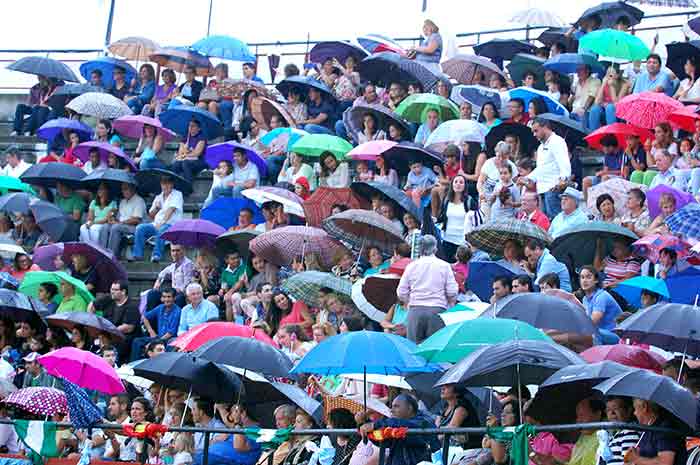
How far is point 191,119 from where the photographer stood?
2583 centimetres

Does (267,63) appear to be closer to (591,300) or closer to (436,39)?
(436,39)

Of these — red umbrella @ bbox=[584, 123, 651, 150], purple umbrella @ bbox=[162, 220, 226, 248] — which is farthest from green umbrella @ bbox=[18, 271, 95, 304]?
red umbrella @ bbox=[584, 123, 651, 150]

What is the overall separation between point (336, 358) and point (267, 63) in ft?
56.5

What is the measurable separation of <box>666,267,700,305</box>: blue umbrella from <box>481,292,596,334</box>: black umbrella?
2.50 m

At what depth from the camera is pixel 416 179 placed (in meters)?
22.0

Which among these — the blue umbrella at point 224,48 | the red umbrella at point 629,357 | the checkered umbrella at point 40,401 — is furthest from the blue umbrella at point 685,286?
the blue umbrella at point 224,48

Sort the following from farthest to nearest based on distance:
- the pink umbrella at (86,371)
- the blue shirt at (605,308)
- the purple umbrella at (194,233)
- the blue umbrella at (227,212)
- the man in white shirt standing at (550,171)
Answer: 1. the blue umbrella at (227,212)
2. the purple umbrella at (194,233)
3. the man in white shirt standing at (550,171)
4. the pink umbrella at (86,371)
5. the blue shirt at (605,308)

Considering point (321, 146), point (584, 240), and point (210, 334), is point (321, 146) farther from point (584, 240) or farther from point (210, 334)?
point (210, 334)

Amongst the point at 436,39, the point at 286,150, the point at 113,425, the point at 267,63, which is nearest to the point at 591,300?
the point at 113,425

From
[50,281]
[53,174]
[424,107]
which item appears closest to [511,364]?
[50,281]

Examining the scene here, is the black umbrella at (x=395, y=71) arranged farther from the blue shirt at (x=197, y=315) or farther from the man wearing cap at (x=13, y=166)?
the blue shirt at (x=197, y=315)

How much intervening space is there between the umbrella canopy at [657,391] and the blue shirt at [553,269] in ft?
18.7

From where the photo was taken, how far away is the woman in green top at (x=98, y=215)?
2342cm

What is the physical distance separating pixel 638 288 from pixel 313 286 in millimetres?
3933
